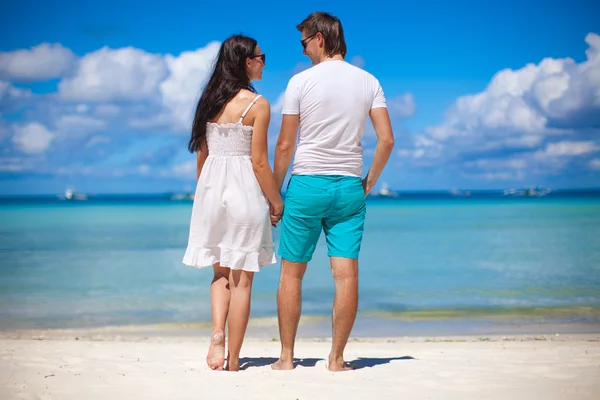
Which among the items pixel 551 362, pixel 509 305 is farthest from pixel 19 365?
pixel 509 305

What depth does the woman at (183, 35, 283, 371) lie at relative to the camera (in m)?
3.87

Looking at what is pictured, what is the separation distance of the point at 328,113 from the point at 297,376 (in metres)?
1.53

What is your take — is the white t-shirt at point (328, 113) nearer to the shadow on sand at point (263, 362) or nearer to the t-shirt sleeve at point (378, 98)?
the t-shirt sleeve at point (378, 98)

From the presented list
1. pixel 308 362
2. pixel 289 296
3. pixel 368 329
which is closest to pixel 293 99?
pixel 289 296

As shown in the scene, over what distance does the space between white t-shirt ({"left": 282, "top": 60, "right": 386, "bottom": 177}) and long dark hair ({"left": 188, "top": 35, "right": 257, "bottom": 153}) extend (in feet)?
1.05

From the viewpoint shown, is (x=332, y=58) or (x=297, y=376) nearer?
(x=297, y=376)

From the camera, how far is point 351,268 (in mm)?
3859

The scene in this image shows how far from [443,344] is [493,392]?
2710mm

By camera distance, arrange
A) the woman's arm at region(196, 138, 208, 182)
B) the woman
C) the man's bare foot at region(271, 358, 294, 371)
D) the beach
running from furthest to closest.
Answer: the woman's arm at region(196, 138, 208, 182)
the man's bare foot at region(271, 358, 294, 371)
the woman
the beach

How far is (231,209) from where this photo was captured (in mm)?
3887

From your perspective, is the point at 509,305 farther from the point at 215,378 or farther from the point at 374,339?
the point at 215,378

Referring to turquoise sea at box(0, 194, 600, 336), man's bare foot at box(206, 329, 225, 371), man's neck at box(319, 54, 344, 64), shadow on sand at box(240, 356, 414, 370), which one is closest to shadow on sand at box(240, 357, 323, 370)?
shadow on sand at box(240, 356, 414, 370)

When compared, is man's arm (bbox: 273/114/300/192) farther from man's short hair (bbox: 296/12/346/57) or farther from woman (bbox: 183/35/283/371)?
man's short hair (bbox: 296/12/346/57)

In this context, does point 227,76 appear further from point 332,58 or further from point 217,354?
point 217,354
